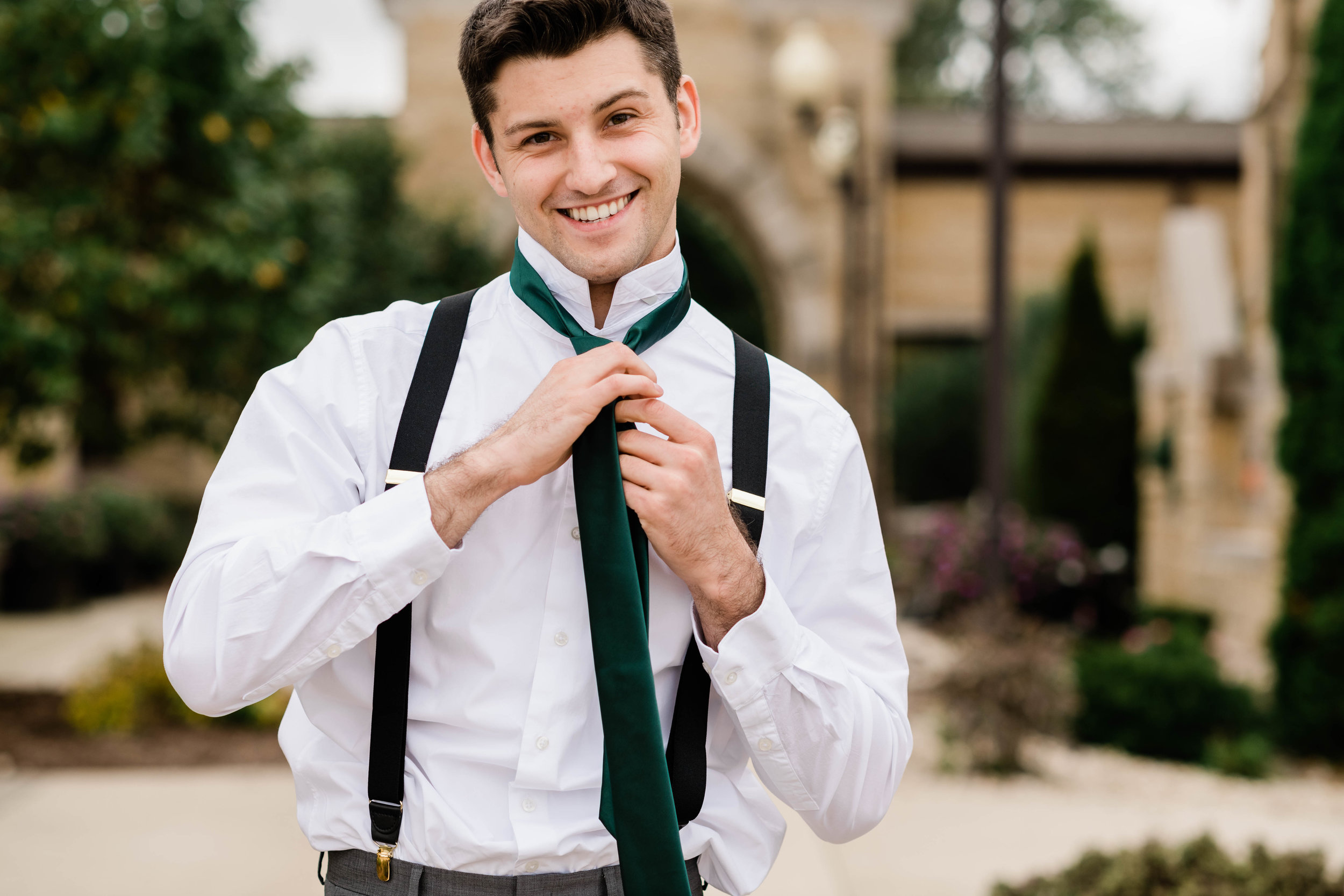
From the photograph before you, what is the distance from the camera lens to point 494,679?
1.48 meters

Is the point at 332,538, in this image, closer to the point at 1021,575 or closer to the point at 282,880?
the point at 282,880

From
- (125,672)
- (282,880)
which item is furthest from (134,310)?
(282,880)

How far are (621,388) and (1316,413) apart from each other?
249 inches

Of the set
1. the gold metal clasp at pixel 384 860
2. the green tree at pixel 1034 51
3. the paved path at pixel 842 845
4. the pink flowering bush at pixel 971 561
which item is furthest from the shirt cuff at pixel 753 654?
the green tree at pixel 1034 51

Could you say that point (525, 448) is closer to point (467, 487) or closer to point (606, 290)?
point (467, 487)

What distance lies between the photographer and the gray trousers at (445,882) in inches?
57.7

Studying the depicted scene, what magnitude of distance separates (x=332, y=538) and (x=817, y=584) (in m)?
0.66

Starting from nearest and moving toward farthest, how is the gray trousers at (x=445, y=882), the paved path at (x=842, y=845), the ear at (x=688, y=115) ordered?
the gray trousers at (x=445, y=882) → the ear at (x=688, y=115) → the paved path at (x=842, y=845)

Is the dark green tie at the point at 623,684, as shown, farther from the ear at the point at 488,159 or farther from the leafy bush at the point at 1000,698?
the leafy bush at the point at 1000,698

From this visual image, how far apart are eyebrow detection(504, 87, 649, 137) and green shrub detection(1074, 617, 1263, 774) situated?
5.87 m

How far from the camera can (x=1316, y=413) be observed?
6.55m

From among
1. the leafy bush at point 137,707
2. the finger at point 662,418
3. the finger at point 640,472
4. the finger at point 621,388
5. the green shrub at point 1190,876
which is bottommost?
the leafy bush at point 137,707

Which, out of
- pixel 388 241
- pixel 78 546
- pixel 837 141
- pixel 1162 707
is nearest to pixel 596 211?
pixel 1162 707

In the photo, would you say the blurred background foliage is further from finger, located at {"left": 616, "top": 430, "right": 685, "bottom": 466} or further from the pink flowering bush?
finger, located at {"left": 616, "top": 430, "right": 685, "bottom": 466}
